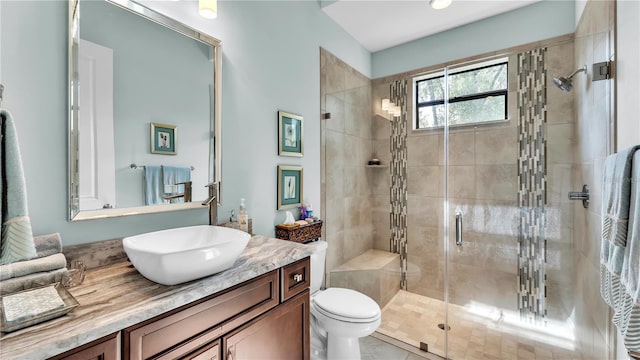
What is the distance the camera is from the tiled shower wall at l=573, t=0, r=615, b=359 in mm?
1387

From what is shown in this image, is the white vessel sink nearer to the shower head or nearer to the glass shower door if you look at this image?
the glass shower door

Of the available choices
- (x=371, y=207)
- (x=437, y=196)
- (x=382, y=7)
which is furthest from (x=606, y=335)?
(x=382, y=7)

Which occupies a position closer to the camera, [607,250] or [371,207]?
[607,250]

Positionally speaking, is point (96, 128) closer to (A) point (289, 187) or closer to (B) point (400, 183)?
(A) point (289, 187)

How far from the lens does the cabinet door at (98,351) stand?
601mm

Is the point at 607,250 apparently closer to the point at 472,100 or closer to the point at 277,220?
the point at 472,100

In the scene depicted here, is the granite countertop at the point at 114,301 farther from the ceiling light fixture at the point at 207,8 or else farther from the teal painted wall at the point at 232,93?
the ceiling light fixture at the point at 207,8

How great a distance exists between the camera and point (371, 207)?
2.56 meters

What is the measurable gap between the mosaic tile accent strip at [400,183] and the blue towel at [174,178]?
176 centimetres

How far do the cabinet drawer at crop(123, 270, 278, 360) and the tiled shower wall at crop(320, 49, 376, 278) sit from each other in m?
1.26

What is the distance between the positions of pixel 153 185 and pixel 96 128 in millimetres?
312

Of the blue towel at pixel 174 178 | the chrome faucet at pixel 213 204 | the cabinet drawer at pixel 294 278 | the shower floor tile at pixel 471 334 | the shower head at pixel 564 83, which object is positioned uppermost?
the shower head at pixel 564 83

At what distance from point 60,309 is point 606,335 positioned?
7.52ft

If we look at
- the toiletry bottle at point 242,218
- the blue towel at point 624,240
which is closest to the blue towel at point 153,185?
the toiletry bottle at point 242,218
